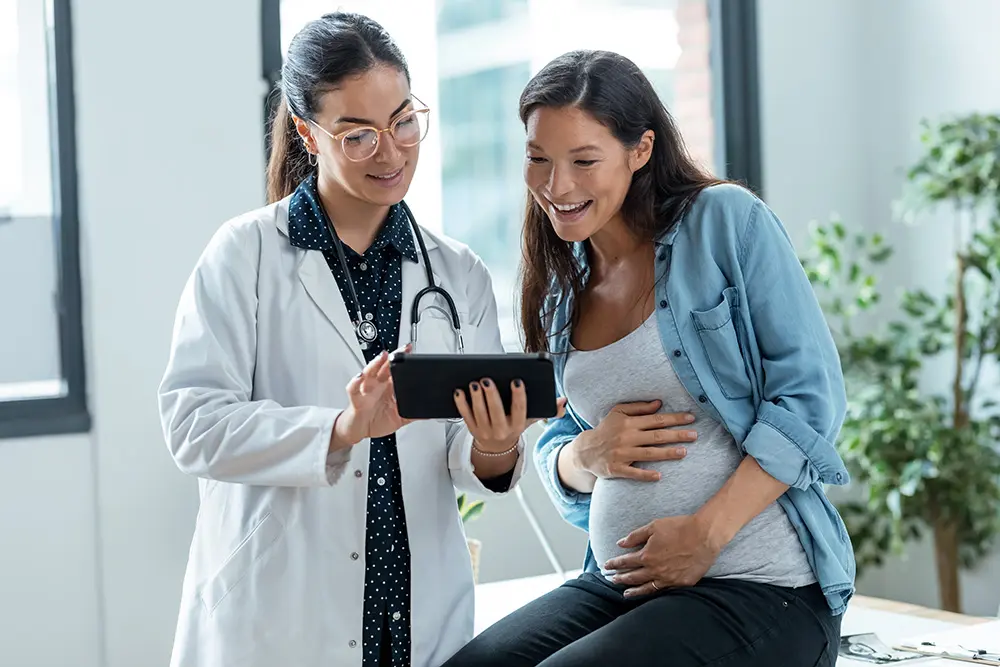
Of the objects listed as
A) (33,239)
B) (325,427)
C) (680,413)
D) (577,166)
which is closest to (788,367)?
(680,413)

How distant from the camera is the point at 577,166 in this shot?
175cm

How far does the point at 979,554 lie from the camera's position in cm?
354

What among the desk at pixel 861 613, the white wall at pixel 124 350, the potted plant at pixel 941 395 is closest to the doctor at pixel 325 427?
the desk at pixel 861 613

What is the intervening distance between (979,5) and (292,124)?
2666mm

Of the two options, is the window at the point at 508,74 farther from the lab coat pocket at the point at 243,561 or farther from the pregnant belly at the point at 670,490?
the lab coat pocket at the point at 243,561

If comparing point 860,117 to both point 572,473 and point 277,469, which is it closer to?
point 572,473

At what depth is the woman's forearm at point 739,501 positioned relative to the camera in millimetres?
1626

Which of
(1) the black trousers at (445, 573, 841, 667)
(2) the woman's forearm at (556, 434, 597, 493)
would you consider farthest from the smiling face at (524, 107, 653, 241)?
(1) the black trousers at (445, 573, 841, 667)

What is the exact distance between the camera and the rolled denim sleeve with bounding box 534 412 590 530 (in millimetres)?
1936

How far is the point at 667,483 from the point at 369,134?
642 mm

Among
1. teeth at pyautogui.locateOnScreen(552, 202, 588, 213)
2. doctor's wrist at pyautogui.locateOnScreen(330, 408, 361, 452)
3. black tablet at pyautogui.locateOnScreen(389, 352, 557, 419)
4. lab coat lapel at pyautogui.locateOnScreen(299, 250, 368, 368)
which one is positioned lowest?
doctor's wrist at pyautogui.locateOnScreen(330, 408, 361, 452)

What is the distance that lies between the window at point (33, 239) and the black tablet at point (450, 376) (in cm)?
167

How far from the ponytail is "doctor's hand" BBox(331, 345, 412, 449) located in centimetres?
47

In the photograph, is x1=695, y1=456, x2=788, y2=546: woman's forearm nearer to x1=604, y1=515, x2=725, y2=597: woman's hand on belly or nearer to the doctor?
x1=604, y1=515, x2=725, y2=597: woman's hand on belly
